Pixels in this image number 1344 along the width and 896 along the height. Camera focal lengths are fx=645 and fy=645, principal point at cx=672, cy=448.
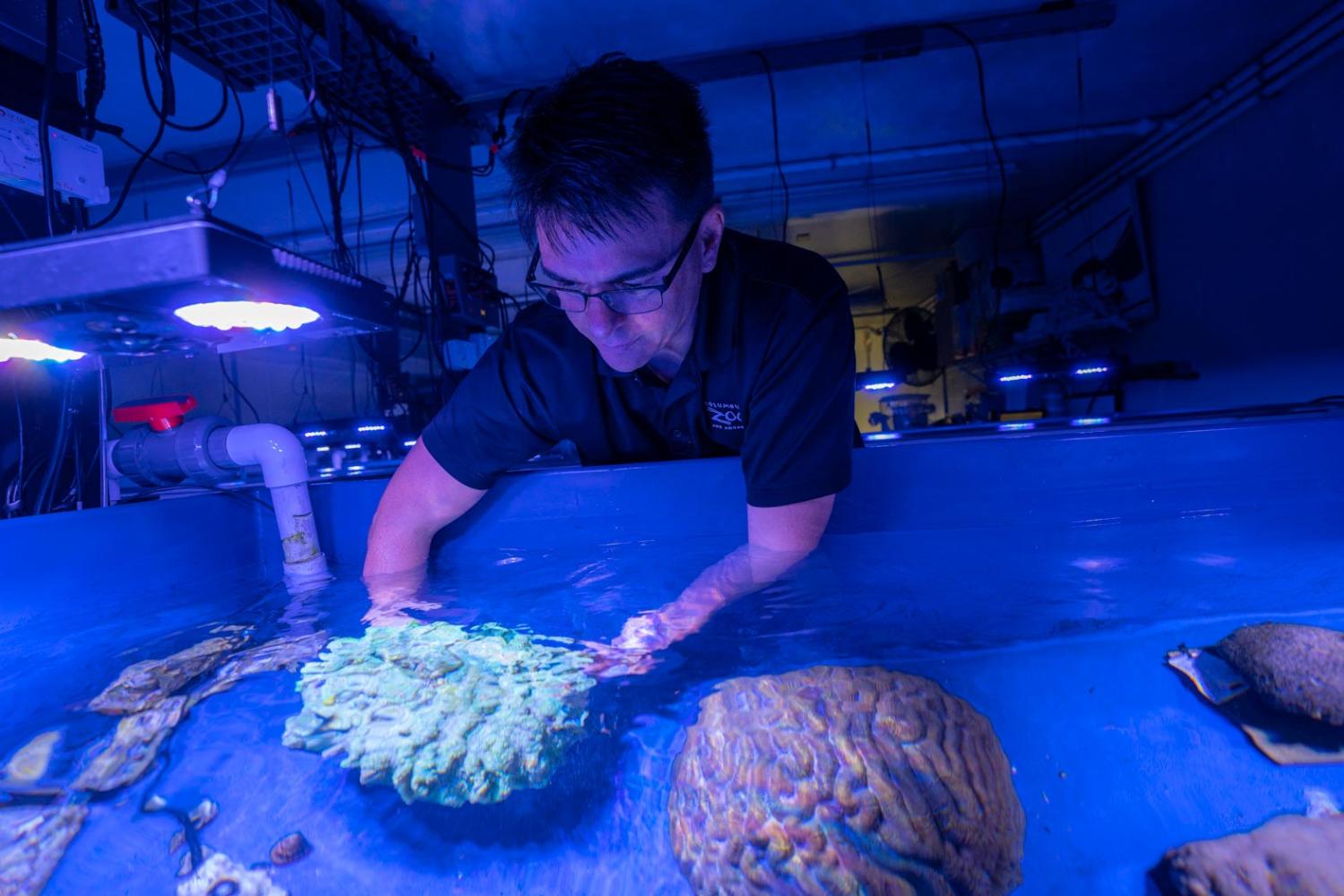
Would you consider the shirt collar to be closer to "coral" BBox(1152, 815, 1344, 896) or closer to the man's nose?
the man's nose

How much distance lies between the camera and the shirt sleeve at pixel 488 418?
1150 mm

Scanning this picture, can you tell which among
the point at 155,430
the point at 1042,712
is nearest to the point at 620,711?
the point at 1042,712

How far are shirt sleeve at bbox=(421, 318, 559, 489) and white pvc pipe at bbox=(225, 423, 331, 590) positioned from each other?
256 mm

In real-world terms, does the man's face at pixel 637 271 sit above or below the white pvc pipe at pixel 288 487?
above

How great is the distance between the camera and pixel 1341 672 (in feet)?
1.86

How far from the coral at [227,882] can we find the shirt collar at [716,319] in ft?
2.79

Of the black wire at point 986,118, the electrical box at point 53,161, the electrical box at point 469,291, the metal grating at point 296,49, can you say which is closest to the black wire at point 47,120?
the electrical box at point 53,161

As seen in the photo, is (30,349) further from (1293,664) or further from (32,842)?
(1293,664)

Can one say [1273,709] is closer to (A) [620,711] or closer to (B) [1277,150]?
(A) [620,711]

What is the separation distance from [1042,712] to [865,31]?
2.59 meters

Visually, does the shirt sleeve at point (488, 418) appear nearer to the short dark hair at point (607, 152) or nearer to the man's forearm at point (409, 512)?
the man's forearm at point (409, 512)

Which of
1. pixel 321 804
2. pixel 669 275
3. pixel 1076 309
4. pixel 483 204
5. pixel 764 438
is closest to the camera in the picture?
pixel 321 804

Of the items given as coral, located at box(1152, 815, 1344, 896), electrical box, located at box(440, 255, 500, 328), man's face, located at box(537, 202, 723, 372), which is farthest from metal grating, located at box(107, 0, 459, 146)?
coral, located at box(1152, 815, 1344, 896)

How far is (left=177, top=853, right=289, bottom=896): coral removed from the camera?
44 cm
